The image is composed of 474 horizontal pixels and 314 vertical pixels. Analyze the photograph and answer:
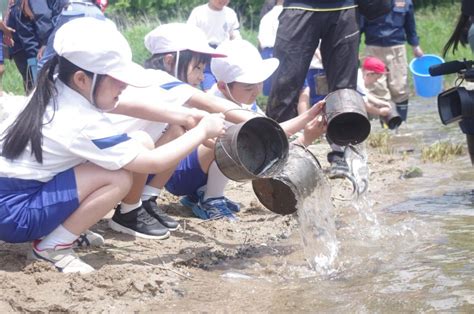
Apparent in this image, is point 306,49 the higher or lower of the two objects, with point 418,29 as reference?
higher

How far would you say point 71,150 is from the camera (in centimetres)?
405

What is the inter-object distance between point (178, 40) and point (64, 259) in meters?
1.63

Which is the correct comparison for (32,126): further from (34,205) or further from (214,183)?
(214,183)

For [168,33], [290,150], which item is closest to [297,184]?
[290,150]

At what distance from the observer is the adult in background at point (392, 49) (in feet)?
31.1

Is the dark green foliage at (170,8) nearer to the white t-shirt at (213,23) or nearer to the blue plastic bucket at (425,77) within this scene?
the blue plastic bucket at (425,77)

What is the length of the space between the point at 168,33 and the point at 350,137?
3.83 feet

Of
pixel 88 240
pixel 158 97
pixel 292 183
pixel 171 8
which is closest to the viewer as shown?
pixel 292 183

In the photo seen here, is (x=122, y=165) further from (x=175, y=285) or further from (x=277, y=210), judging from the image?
(x=277, y=210)

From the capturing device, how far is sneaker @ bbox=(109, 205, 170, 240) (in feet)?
16.0

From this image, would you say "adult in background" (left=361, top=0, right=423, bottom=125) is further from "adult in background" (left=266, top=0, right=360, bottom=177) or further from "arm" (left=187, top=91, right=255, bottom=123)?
"arm" (left=187, top=91, right=255, bottom=123)

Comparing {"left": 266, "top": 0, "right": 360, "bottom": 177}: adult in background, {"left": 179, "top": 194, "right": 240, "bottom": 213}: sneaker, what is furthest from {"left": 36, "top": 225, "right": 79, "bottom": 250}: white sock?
{"left": 266, "top": 0, "right": 360, "bottom": 177}: adult in background

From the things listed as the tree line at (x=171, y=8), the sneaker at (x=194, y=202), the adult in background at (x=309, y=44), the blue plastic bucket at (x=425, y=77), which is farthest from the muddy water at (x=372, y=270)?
the tree line at (x=171, y=8)

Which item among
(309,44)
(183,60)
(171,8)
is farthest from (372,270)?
(171,8)
